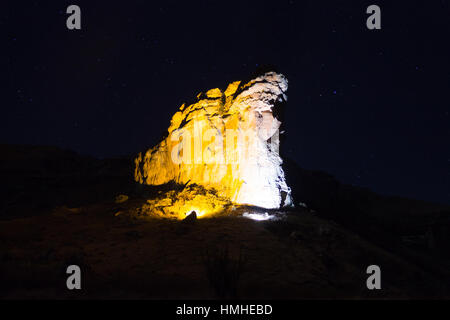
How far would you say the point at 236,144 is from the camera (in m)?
15.5

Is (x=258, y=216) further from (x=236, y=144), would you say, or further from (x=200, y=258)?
(x=236, y=144)

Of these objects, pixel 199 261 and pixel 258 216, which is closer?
pixel 199 261

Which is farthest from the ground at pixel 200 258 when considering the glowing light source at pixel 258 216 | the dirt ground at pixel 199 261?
the glowing light source at pixel 258 216

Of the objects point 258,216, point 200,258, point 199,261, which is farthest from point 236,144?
point 199,261

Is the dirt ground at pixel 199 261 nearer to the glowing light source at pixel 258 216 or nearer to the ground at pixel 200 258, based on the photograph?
the ground at pixel 200 258

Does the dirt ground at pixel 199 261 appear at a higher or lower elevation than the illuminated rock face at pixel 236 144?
lower

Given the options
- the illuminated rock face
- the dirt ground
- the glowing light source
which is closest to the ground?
the dirt ground

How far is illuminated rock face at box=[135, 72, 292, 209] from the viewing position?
14.4 meters

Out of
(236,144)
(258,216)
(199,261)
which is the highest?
(236,144)

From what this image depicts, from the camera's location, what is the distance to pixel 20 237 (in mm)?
12047

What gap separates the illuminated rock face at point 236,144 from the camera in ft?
47.1

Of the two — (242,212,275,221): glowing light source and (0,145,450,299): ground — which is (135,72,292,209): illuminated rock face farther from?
(0,145,450,299): ground
